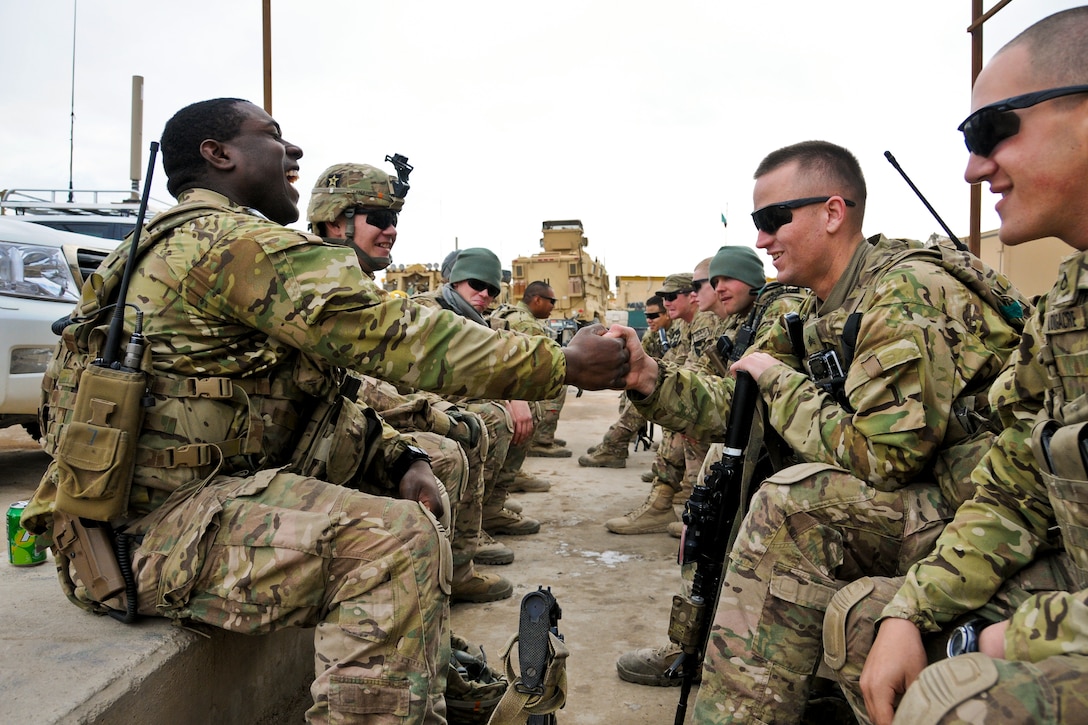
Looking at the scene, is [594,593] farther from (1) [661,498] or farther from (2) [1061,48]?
(2) [1061,48]

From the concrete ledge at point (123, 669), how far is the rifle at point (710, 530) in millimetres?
1422

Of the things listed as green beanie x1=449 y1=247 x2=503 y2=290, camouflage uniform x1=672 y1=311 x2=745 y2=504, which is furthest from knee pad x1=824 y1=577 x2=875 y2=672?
green beanie x1=449 y1=247 x2=503 y2=290

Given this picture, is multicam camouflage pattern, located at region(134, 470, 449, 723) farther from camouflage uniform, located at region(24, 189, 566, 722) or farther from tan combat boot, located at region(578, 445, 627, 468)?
tan combat boot, located at region(578, 445, 627, 468)

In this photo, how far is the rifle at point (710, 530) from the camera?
9.04 ft

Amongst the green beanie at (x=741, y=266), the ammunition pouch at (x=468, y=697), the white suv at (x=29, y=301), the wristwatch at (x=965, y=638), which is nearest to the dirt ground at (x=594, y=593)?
the ammunition pouch at (x=468, y=697)

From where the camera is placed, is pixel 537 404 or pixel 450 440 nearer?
pixel 450 440

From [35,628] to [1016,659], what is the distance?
254 cm

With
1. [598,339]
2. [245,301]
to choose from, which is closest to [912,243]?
[598,339]

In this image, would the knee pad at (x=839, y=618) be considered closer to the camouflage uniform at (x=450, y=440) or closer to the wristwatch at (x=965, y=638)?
Answer: the wristwatch at (x=965, y=638)

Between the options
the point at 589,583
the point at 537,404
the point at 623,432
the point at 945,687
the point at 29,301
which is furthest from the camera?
the point at 623,432

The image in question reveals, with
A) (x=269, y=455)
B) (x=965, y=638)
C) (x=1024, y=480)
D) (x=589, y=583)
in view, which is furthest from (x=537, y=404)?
(x=965, y=638)

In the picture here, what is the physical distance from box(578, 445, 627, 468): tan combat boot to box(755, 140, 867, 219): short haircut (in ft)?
18.9

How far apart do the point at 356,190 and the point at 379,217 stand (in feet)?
0.62

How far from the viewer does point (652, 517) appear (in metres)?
5.86
